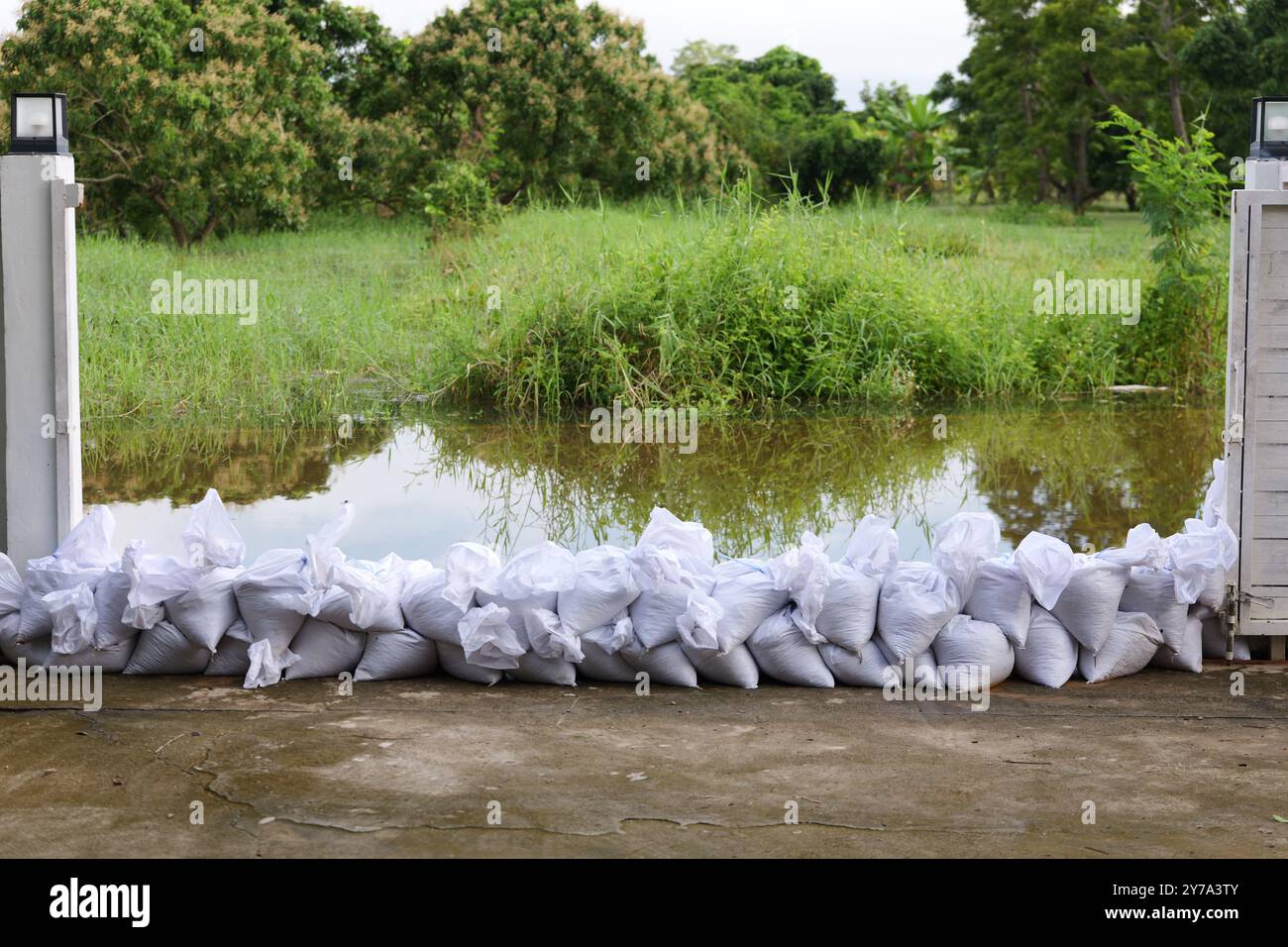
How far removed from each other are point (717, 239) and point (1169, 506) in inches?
140

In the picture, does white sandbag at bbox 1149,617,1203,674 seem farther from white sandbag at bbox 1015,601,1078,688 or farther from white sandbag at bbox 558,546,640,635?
white sandbag at bbox 558,546,640,635

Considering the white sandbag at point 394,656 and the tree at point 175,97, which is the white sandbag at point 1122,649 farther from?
the tree at point 175,97

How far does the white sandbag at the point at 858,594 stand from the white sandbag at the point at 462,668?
0.76m

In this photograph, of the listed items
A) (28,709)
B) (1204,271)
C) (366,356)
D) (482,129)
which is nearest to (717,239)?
(366,356)

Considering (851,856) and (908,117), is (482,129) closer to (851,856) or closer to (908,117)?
(908,117)

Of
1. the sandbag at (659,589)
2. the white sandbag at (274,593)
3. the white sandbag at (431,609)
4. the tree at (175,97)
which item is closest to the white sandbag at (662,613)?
the sandbag at (659,589)

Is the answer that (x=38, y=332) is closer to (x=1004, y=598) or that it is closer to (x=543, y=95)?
(x=1004, y=598)

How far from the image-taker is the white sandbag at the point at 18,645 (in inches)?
131

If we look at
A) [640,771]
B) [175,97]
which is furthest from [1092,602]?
[175,97]

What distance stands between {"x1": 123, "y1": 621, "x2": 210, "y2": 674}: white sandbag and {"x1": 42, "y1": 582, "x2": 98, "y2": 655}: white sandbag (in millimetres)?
110

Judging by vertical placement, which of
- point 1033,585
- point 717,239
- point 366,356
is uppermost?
point 717,239

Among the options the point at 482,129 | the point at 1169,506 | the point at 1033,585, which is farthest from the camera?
the point at 482,129

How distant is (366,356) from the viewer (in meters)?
8.51

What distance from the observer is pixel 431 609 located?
327cm
